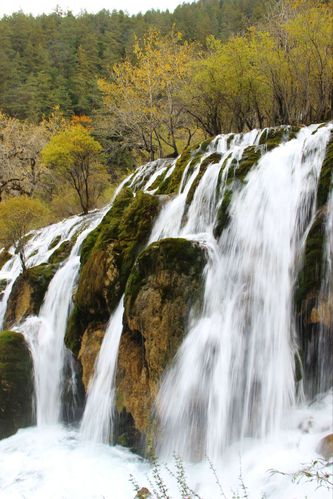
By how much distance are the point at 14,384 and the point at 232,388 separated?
508 centimetres

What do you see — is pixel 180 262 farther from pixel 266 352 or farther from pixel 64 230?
pixel 64 230

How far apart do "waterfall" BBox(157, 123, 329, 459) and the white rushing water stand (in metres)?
0.02

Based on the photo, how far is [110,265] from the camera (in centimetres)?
869

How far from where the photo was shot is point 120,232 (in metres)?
9.44

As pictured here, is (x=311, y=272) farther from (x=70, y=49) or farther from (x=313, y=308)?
(x=70, y=49)

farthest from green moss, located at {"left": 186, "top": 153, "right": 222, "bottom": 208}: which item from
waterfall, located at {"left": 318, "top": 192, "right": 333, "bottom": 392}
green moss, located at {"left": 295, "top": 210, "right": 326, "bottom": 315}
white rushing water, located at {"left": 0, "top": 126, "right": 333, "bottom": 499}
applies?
waterfall, located at {"left": 318, "top": 192, "right": 333, "bottom": 392}

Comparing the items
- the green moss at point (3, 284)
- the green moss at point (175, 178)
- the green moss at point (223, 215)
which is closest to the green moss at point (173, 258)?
the green moss at point (223, 215)

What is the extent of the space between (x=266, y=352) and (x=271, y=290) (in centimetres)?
99

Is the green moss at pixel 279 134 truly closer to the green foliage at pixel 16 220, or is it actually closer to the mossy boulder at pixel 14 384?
the mossy boulder at pixel 14 384

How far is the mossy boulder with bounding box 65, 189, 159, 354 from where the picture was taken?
863 centimetres

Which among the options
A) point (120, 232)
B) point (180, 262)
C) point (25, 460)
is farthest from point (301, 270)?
point (25, 460)

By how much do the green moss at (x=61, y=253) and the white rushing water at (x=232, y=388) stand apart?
5.59m

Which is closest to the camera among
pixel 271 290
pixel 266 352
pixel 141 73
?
pixel 266 352

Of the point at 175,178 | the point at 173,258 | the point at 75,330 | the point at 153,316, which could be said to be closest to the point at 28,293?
the point at 75,330
